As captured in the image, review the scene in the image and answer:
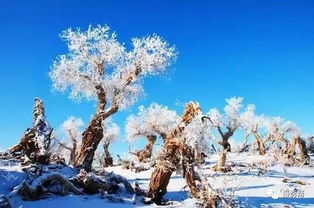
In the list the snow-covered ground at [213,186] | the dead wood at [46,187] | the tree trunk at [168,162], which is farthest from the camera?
the tree trunk at [168,162]

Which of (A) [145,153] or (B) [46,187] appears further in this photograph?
(A) [145,153]

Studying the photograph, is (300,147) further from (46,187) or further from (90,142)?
(46,187)

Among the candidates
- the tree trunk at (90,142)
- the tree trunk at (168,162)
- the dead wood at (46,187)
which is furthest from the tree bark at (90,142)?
the dead wood at (46,187)

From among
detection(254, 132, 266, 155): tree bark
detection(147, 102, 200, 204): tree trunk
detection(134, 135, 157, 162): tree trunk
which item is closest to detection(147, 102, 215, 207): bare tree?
detection(147, 102, 200, 204): tree trunk

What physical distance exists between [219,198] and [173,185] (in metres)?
7.92

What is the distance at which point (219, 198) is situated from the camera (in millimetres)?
15344

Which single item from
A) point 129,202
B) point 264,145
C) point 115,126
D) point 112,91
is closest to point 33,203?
point 129,202

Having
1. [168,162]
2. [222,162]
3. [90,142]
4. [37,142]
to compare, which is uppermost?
[222,162]

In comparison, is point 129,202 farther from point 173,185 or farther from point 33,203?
point 173,185

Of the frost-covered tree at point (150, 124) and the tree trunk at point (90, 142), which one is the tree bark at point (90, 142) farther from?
the frost-covered tree at point (150, 124)

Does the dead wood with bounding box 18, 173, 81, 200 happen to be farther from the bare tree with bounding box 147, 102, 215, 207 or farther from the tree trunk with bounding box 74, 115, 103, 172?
the tree trunk with bounding box 74, 115, 103, 172

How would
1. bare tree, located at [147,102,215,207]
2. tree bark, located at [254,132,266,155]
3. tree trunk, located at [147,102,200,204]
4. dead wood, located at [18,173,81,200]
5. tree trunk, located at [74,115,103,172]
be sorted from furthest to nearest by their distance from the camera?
tree bark, located at [254,132,266,155] < tree trunk, located at [74,115,103,172] < tree trunk, located at [147,102,200,204] < bare tree, located at [147,102,215,207] < dead wood, located at [18,173,81,200]

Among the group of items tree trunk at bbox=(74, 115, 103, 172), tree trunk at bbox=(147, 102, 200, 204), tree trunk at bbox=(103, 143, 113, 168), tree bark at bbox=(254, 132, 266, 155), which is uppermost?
tree bark at bbox=(254, 132, 266, 155)

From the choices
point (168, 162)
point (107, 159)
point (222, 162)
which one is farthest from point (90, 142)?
point (107, 159)
